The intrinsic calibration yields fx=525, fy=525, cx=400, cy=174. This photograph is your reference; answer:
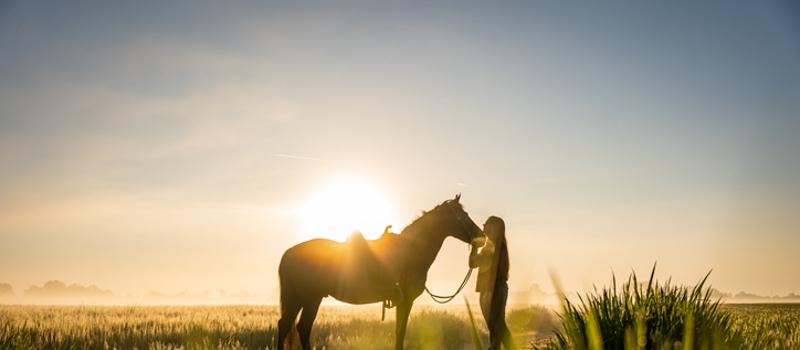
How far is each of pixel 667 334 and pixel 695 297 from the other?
959mm

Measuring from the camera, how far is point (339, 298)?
9828mm

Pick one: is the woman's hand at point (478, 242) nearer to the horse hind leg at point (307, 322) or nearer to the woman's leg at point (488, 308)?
the woman's leg at point (488, 308)

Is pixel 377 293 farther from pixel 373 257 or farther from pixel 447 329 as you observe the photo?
pixel 447 329

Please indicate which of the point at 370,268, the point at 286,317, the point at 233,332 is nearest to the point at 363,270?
the point at 370,268

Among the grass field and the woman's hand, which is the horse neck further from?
the grass field

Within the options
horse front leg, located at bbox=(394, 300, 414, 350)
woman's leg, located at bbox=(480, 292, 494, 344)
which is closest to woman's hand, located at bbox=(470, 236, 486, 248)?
woman's leg, located at bbox=(480, 292, 494, 344)

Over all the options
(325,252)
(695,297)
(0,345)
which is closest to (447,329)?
(325,252)

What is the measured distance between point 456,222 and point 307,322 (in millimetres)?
3462

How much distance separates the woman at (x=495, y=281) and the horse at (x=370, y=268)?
19.2 inches

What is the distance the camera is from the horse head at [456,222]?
1049cm

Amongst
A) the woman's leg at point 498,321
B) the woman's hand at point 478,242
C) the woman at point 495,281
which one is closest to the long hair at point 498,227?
the woman at point 495,281

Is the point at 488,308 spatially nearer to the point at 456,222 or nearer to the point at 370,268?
the point at 456,222

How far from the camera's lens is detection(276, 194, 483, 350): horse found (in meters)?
9.48

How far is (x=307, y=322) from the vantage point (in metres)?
9.28
